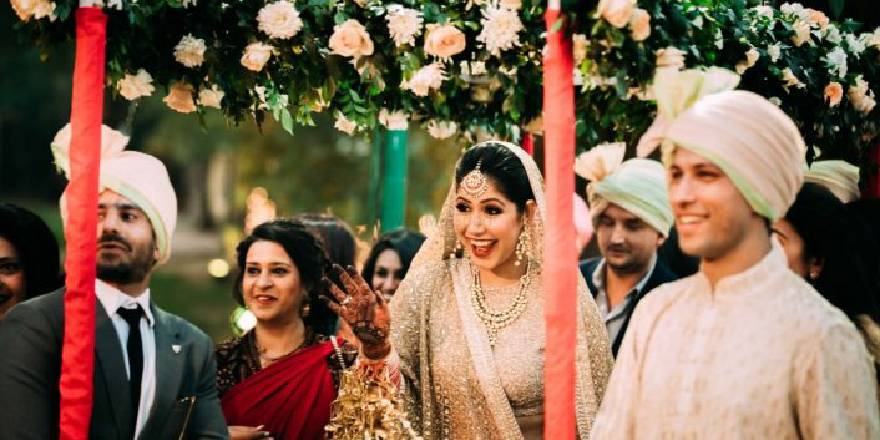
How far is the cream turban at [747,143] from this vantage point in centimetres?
362

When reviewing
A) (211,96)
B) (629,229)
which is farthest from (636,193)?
(211,96)

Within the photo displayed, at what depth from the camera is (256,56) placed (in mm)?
4848

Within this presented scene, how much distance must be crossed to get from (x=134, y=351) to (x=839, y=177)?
3406 millimetres

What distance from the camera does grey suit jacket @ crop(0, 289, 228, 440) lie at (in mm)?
4332

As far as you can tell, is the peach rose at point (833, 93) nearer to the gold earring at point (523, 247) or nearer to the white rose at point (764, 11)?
the white rose at point (764, 11)

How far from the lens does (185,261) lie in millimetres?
28438

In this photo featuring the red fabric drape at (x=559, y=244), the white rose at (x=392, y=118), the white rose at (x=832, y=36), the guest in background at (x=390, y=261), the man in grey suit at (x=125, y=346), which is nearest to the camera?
the red fabric drape at (x=559, y=244)

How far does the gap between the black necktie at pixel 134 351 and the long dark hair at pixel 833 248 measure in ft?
7.96

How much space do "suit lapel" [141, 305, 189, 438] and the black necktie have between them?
6 centimetres

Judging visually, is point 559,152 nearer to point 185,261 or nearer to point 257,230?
point 257,230

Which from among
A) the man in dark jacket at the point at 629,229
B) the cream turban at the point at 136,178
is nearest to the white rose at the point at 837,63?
the man in dark jacket at the point at 629,229

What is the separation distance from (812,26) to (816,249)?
45.0 inches

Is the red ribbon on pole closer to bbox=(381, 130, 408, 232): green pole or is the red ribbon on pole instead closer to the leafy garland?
the leafy garland

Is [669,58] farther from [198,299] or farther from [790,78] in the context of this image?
[198,299]
